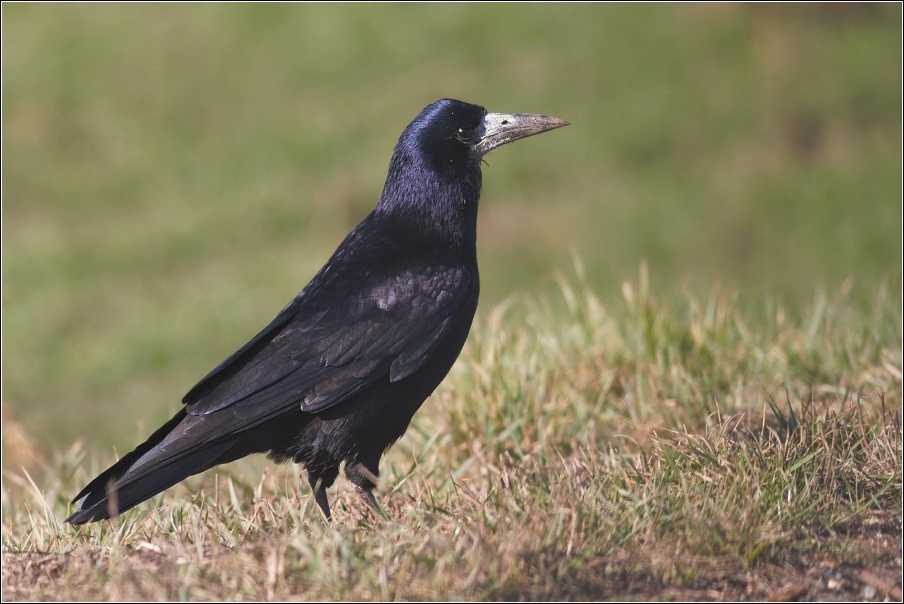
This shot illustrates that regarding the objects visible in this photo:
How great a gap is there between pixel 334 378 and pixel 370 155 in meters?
6.06

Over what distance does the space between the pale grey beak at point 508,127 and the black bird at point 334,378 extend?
506 millimetres

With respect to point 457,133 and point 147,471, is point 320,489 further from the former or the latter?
point 457,133

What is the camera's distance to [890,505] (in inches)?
131

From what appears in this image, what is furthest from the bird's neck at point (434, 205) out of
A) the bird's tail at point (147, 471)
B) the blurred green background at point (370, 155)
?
the blurred green background at point (370, 155)

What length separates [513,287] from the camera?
8.51 meters

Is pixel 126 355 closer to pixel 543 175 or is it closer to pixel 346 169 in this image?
pixel 346 169

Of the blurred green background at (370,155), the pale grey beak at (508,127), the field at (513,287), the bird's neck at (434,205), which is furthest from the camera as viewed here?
the blurred green background at (370,155)

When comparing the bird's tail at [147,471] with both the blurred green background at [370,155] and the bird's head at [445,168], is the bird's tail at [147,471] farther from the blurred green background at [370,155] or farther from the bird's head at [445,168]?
the blurred green background at [370,155]

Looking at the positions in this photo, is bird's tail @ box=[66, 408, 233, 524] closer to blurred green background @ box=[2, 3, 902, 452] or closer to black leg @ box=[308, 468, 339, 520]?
black leg @ box=[308, 468, 339, 520]

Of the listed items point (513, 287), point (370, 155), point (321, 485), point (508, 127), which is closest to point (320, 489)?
point (321, 485)

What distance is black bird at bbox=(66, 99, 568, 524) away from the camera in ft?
12.2

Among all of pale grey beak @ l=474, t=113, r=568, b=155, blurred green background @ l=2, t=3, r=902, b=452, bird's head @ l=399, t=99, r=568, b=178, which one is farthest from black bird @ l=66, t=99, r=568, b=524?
blurred green background @ l=2, t=3, r=902, b=452

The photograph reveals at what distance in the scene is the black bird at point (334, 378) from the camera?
3711 millimetres

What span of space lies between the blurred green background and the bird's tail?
3789mm
